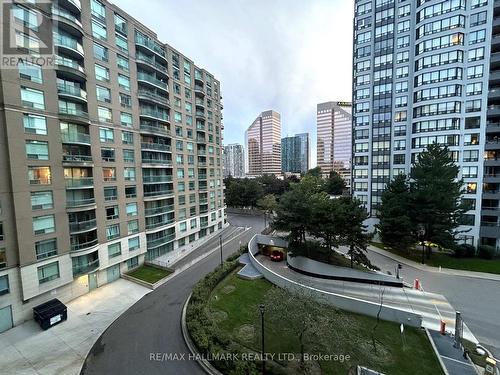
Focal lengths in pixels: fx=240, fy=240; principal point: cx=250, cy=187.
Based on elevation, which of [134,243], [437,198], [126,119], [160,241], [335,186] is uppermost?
[126,119]

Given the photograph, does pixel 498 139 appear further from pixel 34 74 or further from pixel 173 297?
pixel 34 74

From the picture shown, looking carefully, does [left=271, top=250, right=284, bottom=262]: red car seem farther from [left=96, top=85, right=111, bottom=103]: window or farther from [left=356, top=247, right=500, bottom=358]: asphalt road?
[left=96, top=85, right=111, bottom=103]: window

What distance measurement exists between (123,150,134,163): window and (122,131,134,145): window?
1182mm

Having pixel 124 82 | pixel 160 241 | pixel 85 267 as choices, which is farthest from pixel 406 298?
pixel 124 82

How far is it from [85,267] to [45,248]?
15.4 ft

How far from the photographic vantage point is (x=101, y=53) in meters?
28.7

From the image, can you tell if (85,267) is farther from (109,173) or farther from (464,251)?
(464,251)

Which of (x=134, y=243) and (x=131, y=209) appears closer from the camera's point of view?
(x=131, y=209)

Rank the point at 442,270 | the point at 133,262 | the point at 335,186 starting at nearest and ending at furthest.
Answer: the point at 442,270, the point at 133,262, the point at 335,186

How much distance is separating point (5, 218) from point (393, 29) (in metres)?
65.0

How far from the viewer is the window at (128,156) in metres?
31.8

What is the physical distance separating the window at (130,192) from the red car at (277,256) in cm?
2203

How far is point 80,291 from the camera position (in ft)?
87.2

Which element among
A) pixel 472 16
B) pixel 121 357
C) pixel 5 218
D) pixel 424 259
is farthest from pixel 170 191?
pixel 472 16
